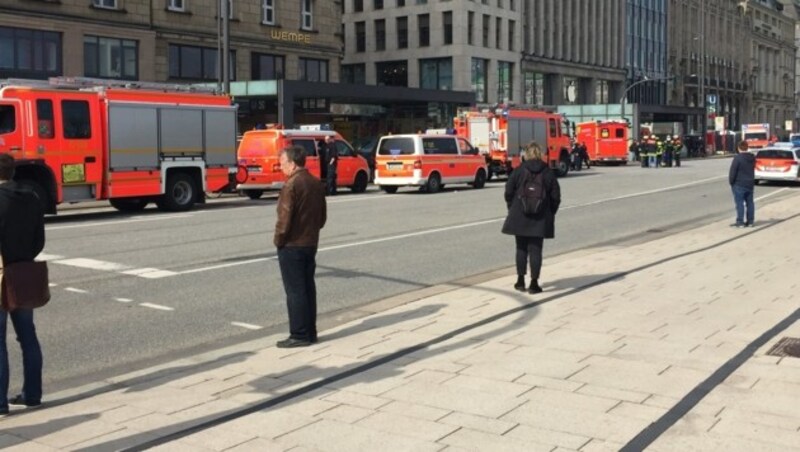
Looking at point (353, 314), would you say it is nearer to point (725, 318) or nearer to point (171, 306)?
point (171, 306)

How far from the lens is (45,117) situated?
700 inches

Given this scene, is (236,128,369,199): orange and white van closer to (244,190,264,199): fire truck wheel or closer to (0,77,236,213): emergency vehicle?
(244,190,264,199): fire truck wheel

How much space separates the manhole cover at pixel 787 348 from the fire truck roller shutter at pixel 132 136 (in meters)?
15.7

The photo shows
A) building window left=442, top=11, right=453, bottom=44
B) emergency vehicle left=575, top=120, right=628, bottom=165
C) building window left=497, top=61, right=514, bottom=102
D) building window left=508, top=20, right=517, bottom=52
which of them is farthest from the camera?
building window left=508, top=20, right=517, bottom=52

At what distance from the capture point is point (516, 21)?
65.4m

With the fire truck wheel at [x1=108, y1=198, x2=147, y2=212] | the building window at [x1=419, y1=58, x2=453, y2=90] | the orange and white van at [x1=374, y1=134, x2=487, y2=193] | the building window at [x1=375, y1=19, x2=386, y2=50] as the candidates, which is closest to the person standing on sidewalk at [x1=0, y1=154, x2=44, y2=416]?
the fire truck wheel at [x1=108, y1=198, x2=147, y2=212]

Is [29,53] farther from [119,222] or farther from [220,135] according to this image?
[119,222]

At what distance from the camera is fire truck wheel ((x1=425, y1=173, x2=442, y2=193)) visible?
27.3 meters

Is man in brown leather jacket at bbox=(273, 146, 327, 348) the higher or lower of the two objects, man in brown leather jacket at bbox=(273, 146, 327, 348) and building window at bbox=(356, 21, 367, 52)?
the lower

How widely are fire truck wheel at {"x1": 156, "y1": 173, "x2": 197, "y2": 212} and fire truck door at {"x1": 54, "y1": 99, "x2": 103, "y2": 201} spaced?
6.30 ft

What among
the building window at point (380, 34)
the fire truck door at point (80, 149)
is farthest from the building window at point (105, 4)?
the building window at point (380, 34)

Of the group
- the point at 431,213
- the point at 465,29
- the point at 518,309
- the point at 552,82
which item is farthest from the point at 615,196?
the point at 552,82

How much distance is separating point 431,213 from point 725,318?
12364 millimetres

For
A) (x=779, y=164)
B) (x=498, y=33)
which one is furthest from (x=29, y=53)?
(x=498, y=33)
